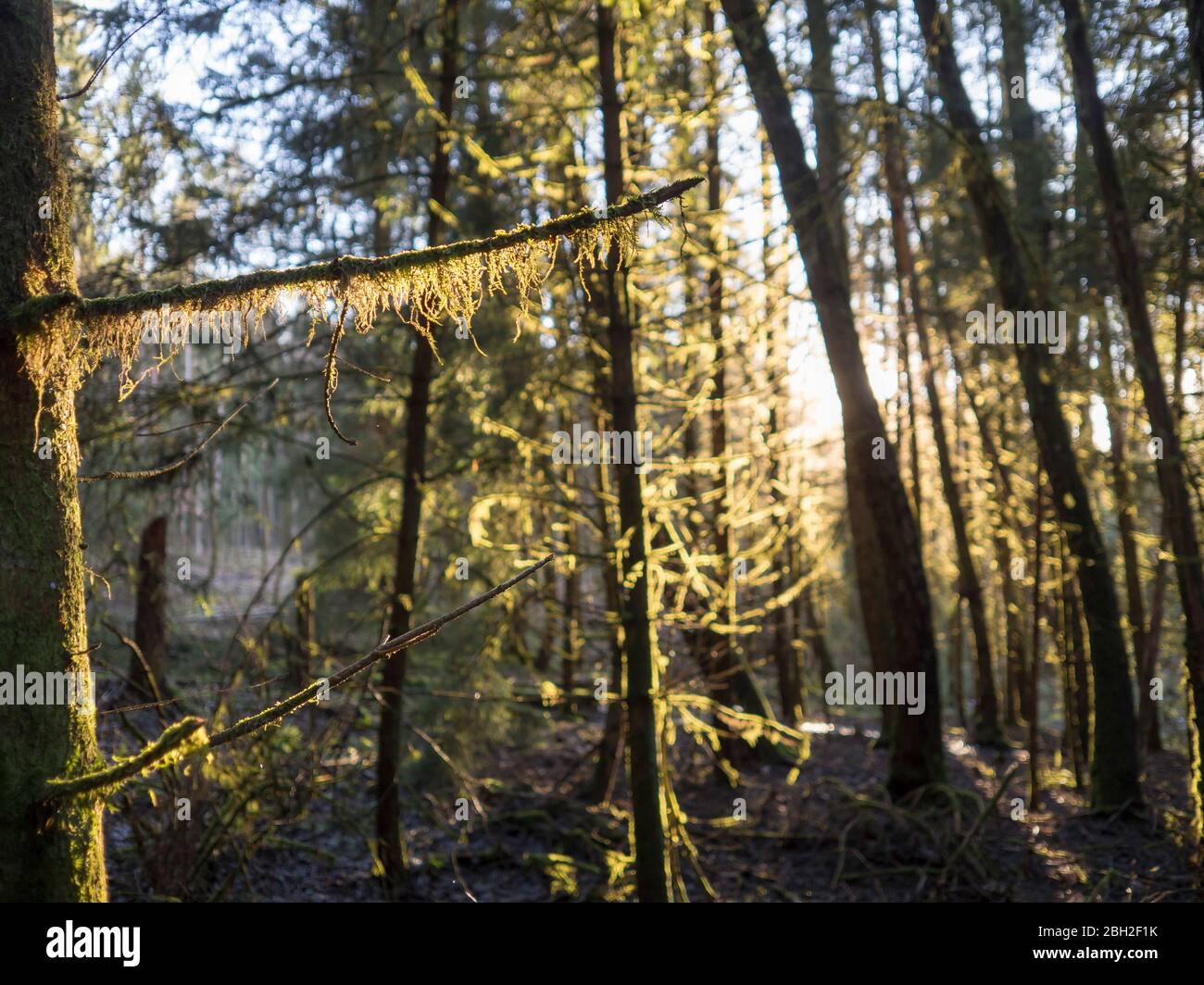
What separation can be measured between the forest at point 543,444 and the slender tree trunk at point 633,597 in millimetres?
30

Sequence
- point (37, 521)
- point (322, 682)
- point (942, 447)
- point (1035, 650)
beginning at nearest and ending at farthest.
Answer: point (322, 682), point (37, 521), point (1035, 650), point (942, 447)

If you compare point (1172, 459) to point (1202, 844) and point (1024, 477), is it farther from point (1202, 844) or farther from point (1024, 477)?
point (1024, 477)

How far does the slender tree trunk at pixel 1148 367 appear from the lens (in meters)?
5.47

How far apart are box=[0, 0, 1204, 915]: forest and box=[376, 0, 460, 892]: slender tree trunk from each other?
34mm

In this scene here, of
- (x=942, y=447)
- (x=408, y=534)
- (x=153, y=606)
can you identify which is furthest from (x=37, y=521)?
(x=942, y=447)

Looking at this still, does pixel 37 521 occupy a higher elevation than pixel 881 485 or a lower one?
lower

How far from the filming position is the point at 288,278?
90.1 inches

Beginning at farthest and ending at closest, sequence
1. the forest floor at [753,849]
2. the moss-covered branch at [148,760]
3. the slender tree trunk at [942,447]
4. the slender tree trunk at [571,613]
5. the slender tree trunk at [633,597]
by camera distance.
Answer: the slender tree trunk at [942,447] → the forest floor at [753,849] → the slender tree trunk at [571,613] → the slender tree trunk at [633,597] → the moss-covered branch at [148,760]

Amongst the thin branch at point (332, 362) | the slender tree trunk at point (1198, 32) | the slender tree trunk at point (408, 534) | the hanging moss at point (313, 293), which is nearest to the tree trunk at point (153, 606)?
the slender tree trunk at point (408, 534)

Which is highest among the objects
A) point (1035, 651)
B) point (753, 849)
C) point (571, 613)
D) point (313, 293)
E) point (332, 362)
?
point (313, 293)

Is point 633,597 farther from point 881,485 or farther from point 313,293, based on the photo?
point 881,485

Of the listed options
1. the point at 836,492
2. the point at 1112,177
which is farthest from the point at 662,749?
the point at 836,492

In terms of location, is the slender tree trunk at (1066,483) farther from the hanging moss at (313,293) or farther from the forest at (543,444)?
the hanging moss at (313,293)

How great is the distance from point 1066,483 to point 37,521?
840 cm
